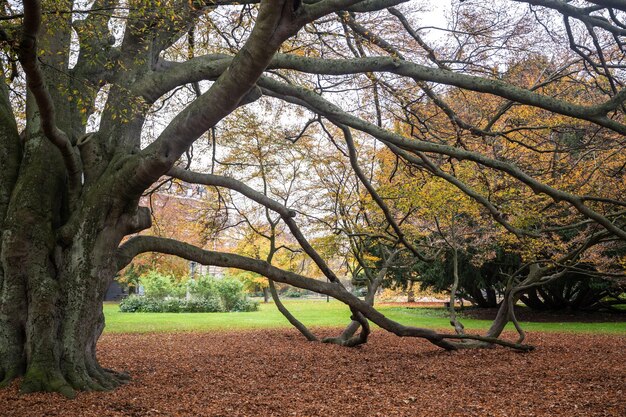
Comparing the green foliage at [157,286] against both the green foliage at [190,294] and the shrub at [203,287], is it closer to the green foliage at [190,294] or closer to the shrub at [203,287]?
the green foliage at [190,294]

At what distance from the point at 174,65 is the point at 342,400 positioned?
478cm

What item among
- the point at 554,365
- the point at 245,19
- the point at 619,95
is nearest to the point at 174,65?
the point at 245,19

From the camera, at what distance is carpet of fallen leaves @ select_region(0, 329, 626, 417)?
5.04 meters

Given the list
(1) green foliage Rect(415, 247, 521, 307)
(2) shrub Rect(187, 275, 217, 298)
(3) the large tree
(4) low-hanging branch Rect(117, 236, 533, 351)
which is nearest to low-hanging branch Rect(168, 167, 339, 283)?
(3) the large tree

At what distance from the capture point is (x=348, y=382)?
21.9ft

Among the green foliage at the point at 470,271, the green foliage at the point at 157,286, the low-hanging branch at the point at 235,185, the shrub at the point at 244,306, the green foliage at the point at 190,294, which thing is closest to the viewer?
the low-hanging branch at the point at 235,185

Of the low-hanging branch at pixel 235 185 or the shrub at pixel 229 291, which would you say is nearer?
the low-hanging branch at pixel 235 185

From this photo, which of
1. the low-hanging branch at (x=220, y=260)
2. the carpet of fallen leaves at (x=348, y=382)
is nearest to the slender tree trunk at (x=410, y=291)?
the carpet of fallen leaves at (x=348, y=382)

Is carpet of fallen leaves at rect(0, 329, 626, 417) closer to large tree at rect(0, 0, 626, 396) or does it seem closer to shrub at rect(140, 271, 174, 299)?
large tree at rect(0, 0, 626, 396)

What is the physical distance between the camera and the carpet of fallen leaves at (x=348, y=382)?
5.04 m

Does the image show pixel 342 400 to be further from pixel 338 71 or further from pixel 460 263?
pixel 460 263

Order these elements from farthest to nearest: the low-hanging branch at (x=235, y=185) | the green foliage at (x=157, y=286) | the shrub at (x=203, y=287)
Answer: the shrub at (x=203, y=287)
the green foliage at (x=157, y=286)
the low-hanging branch at (x=235, y=185)

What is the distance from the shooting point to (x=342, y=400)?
5.55 metres

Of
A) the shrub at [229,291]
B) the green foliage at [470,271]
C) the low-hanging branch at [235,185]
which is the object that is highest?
the low-hanging branch at [235,185]
